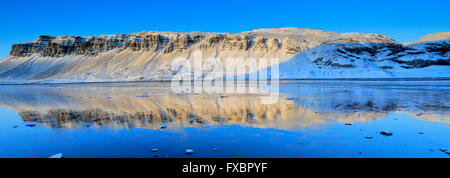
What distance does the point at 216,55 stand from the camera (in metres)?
77.0

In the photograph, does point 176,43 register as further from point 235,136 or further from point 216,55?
point 235,136

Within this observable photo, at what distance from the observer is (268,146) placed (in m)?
4.28

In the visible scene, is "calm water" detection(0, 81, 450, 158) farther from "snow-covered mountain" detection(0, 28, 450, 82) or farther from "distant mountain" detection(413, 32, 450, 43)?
"distant mountain" detection(413, 32, 450, 43)

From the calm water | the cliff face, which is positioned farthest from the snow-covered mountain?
the calm water

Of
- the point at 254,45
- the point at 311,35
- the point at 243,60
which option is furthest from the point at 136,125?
the point at 311,35

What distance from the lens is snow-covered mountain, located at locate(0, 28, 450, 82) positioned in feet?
191

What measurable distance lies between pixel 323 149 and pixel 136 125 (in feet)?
15.0

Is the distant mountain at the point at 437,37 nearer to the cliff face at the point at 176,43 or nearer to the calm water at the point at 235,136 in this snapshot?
→ the cliff face at the point at 176,43

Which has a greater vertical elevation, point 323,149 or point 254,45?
point 254,45

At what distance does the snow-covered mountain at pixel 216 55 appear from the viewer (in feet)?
191

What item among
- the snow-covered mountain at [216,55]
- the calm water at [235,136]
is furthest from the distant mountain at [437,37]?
the calm water at [235,136]
